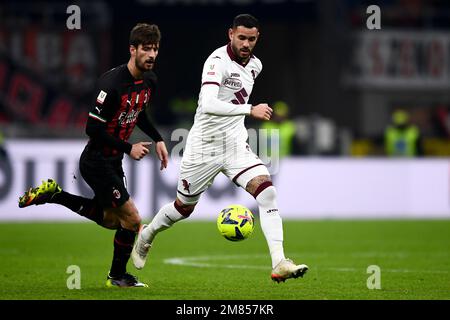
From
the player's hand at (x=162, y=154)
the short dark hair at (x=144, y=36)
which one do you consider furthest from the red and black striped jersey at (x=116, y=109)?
the player's hand at (x=162, y=154)

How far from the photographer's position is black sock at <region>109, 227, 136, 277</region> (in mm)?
9930

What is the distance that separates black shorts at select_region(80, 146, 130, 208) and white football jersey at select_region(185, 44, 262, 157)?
2.63 feet

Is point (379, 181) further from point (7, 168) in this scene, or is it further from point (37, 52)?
point (37, 52)

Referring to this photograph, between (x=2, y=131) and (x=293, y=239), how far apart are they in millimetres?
9748

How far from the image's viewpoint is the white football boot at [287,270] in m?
9.08

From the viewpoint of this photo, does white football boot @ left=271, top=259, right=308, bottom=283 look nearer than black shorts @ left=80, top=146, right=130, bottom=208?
Yes

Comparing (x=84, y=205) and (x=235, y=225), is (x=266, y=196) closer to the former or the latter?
(x=235, y=225)

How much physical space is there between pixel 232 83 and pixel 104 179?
1445 mm

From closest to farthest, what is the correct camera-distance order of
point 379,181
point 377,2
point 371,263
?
point 371,263 → point 379,181 → point 377,2

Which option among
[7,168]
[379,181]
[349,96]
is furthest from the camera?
[349,96]

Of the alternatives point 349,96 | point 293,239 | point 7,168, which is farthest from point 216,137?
point 349,96

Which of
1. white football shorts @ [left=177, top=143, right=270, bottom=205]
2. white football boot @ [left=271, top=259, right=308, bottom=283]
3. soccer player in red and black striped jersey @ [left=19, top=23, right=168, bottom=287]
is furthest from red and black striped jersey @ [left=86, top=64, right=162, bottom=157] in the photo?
Result: white football boot @ [left=271, top=259, right=308, bottom=283]

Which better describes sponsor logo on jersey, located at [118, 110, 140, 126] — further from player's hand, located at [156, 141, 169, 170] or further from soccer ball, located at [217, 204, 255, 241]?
soccer ball, located at [217, 204, 255, 241]

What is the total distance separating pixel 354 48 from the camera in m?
29.3
